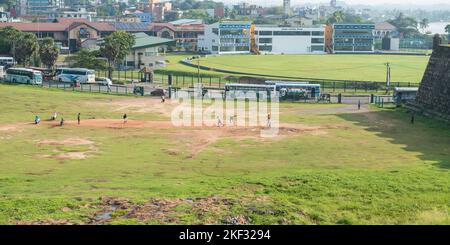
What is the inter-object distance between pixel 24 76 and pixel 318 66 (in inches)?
2510

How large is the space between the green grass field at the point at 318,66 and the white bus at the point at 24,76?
35.8m

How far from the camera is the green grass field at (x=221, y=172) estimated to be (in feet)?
79.8

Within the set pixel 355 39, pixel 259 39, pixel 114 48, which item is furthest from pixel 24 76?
pixel 355 39

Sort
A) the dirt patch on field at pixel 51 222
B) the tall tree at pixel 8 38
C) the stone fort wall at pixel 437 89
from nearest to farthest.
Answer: the dirt patch on field at pixel 51 222
the stone fort wall at pixel 437 89
the tall tree at pixel 8 38

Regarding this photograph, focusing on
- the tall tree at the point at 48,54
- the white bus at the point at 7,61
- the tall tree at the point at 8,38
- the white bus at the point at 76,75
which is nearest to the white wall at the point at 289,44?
the tall tree at the point at 8,38

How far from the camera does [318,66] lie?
122m

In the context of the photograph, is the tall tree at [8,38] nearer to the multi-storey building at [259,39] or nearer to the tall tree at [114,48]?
the tall tree at [114,48]

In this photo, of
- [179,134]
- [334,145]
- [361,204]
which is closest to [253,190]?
[361,204]

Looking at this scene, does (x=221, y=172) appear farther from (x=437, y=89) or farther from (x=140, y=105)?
(x=437, y=89)

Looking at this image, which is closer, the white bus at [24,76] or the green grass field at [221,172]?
the green grass field at [221,172]

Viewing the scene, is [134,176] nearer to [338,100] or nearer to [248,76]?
[338,100]

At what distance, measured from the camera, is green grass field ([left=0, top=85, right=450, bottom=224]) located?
79.8 feet

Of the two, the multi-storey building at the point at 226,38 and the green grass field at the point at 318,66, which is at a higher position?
the multi-storey building at the point at 226,38

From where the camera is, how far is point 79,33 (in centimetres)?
13175
